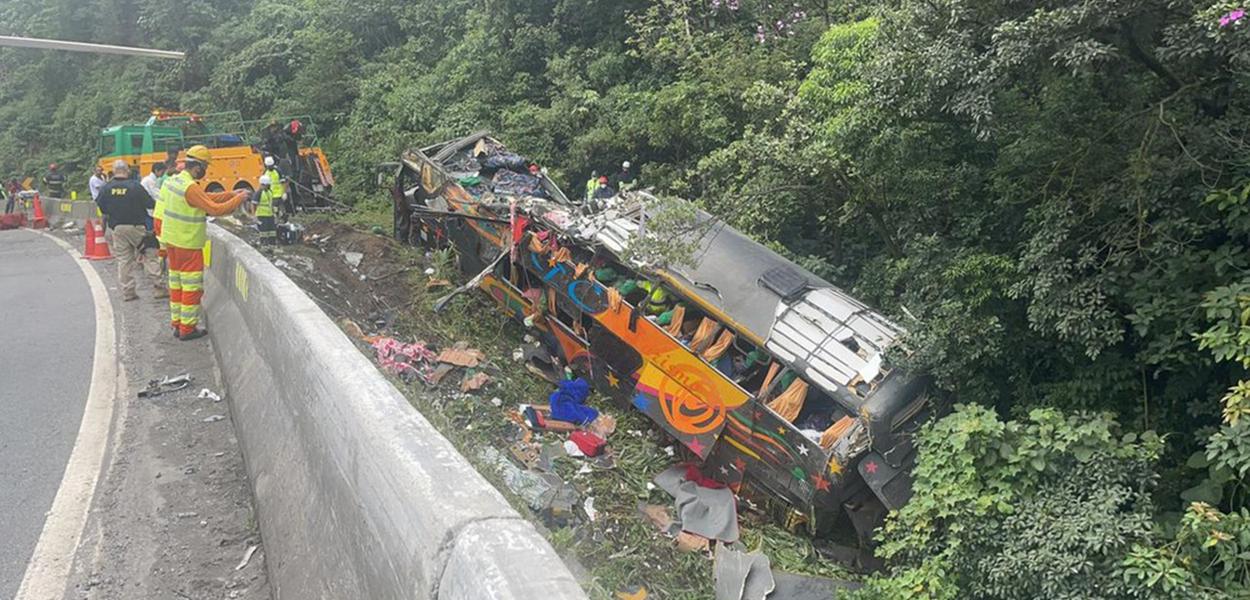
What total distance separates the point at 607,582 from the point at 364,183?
45.1ft

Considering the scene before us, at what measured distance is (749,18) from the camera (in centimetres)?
1322

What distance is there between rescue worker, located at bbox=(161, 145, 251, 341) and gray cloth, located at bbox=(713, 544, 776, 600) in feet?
15.0

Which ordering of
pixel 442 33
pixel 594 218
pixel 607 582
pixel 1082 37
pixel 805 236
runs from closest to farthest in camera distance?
pixel 1082 37, pixel 607 582, pixel 594 218, pixel 805 236, pixel 442 33

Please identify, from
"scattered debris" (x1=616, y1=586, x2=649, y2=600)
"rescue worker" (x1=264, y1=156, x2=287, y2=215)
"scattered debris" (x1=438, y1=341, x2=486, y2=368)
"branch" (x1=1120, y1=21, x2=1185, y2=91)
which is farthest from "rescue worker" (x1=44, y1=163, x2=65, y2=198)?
"branch" (x1=1120, y1=21, x2=1185, y2=91)

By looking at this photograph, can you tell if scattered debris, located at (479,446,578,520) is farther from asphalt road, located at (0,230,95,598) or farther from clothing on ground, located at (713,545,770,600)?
asphalt road, located at (0,230,95,598)

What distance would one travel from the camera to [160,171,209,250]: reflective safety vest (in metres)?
6.94

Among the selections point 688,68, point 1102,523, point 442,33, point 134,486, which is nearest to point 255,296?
point 134,486

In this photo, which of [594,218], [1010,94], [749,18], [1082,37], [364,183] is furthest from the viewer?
[364,183]

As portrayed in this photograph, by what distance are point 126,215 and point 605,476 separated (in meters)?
6.29

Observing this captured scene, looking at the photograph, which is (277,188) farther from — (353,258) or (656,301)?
(656,301)

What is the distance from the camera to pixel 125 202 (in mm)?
8977

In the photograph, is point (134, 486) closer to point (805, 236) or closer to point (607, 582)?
point (607, 582)

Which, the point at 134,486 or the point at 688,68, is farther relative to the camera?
the point at 688,68

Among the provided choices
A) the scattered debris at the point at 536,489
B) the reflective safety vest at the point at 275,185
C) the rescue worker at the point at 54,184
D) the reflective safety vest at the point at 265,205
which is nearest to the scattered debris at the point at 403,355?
the scattered debris at the point at 536,489
